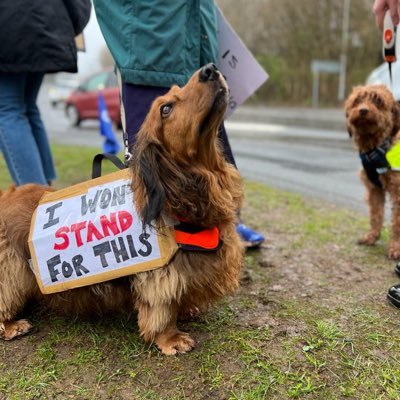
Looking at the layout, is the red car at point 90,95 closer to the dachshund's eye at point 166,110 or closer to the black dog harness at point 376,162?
the black dog harness at point 376,162

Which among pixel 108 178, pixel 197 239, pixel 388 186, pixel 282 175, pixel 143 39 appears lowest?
pixel 282 175

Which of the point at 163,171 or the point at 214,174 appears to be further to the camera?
the point at 214,174

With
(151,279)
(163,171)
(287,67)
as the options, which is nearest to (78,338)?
(151,279)

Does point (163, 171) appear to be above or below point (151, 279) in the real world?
above

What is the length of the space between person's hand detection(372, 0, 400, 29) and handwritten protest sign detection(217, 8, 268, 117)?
0.91 metres

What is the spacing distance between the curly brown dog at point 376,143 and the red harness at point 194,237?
82.4 inches

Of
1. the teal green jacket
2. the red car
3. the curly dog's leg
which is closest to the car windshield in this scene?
the red car

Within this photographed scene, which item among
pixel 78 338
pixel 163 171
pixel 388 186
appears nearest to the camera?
pixel 163 171

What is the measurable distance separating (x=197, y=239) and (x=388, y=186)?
231 cm

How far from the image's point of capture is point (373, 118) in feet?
12.8

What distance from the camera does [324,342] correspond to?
8.21ft

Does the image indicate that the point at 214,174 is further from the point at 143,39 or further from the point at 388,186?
the point at 388,186

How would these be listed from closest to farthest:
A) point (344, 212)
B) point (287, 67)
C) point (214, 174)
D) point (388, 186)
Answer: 1. point (214, 174)
2. point (388, 186)
3. point (344, 212)
4. point (287, 67)

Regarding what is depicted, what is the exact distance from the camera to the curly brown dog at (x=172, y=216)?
2.26 meters
